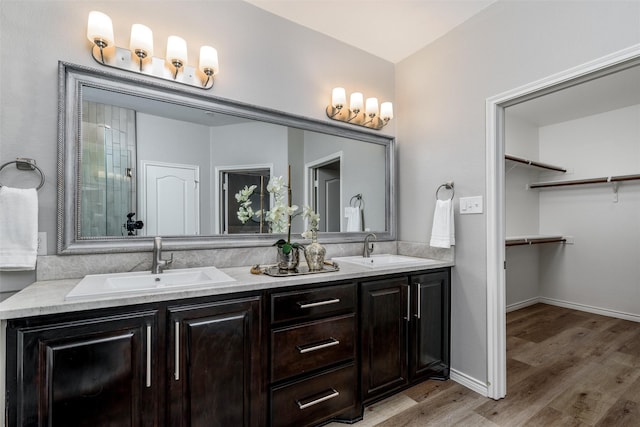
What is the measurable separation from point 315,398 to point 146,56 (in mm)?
2077

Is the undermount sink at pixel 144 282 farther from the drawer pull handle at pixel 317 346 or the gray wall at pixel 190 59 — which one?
the drawer pull handle at pixel 317 346

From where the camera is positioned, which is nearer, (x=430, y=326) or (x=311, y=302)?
(x=311, y=302)

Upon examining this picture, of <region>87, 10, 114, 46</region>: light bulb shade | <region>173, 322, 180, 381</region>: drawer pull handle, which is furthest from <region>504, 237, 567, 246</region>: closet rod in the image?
<region>87, 10, 114, 46</region>: light bulb shade

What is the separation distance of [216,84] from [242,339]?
5.05 feet

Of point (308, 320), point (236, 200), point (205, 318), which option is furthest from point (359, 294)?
point (236, 200)

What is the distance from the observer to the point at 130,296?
3.79 ft

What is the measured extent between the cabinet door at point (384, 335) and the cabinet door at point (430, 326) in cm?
10

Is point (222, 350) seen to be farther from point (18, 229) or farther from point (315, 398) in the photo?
point (18, 229)

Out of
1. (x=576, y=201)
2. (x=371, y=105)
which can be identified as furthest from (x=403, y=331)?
(x=576, y=201)

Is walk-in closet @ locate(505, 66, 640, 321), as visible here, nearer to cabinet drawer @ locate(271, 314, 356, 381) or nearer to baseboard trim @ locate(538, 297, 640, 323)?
baseboard trim @ locate(538, 297, 640, 323)

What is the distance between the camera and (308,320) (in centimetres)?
157

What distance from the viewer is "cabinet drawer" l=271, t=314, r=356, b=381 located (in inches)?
58.1

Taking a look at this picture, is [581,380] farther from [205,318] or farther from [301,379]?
[205,318]

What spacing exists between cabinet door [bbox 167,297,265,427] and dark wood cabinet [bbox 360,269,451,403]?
26.4 inches
